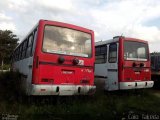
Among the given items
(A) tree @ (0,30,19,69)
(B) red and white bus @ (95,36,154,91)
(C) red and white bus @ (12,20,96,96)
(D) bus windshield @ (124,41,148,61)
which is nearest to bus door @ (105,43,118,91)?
(B) red and white bus @ (95,36,154,91)

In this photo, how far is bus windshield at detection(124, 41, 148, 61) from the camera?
466 inches

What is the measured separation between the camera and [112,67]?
12.1 meters

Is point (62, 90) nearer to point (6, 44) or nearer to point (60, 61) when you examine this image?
point (60, 61)

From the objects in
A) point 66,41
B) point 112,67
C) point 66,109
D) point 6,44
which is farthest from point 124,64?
point 6,44

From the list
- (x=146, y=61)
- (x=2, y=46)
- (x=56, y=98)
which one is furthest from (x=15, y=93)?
(x=2, y=46)

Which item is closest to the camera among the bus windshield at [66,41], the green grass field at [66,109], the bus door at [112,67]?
the green grass field at [66,109]

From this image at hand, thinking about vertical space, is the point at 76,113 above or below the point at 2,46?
below

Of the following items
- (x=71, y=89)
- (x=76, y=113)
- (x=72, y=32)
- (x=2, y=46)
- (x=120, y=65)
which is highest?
(x=2, y=46)

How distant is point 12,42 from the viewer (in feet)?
214

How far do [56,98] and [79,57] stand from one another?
1.71 metres

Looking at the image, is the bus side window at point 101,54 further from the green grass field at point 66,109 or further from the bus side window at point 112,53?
the green grass field at point 66,109

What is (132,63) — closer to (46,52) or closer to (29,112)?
(46,52)

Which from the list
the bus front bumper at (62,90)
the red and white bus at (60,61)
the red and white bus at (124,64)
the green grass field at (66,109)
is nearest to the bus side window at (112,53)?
the red and white bus at (124,64)

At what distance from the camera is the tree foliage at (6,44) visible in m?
60.8
